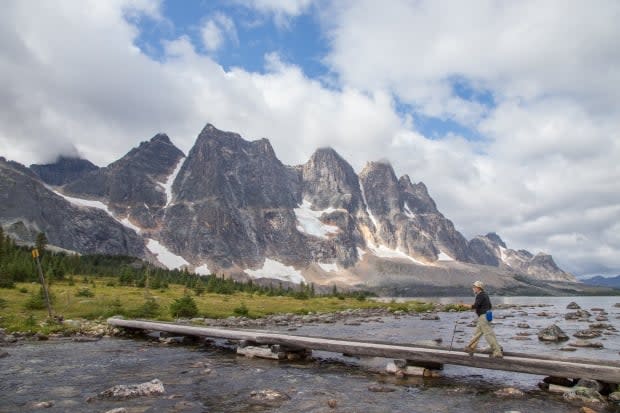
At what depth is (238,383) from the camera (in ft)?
64.3

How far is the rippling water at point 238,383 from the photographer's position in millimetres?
15789

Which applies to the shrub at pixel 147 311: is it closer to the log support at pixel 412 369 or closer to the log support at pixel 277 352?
the log support at pixel 277 352

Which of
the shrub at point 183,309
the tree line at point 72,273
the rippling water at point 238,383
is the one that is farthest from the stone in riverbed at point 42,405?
the tree line at point 72,273

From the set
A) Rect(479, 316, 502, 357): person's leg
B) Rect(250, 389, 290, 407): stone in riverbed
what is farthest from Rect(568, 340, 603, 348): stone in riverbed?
Rect(250, 389, 290, 407): stone in riverbed

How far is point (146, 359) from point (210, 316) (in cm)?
3113

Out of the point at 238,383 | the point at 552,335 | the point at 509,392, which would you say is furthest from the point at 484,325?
the point at 552,335

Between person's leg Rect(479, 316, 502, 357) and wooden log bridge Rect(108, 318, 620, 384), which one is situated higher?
person's leg Rect(479, 316, 502, 357)

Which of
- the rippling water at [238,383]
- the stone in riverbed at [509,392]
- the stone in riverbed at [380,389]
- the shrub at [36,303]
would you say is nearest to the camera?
the rippling water at [238,383]

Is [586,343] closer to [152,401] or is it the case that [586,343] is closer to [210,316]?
[152,401]

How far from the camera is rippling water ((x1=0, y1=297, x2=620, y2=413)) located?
15789 mm

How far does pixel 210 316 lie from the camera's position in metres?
56.7

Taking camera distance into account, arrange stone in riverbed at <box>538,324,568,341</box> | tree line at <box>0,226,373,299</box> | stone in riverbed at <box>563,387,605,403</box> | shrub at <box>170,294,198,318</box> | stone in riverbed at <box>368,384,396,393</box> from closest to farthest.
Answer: stone in riverbed at <box>563,387,605,403</box>, stone in riverbed at <box>368,384,396,393</box>, stone in riverbed at <box>538,324,568,341</box>, shrub at <box>170,294,198,318</box>, tree line at <box>0,226,373,299</box>

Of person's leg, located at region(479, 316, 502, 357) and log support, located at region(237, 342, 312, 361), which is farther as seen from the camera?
log support, located at region(237, 342, 312, 361)

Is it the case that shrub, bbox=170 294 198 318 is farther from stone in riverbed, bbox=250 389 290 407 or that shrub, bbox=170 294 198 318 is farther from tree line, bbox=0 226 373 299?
stone in riverbed, bbox=250 389 290 407
